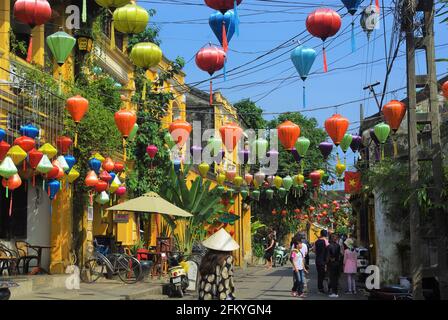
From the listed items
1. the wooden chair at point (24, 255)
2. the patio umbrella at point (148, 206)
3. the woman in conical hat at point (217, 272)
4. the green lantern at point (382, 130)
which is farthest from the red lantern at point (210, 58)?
the wooden chair at point (24, 255)

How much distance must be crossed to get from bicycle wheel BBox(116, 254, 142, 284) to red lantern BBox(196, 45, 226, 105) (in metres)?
8.04

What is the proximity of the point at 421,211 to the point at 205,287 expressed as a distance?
726 centimetres

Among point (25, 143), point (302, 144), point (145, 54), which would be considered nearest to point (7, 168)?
point (25, 143)

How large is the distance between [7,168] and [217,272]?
6.76 meters

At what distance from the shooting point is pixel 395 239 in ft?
60.5

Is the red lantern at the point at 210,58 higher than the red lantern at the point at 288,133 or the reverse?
higher

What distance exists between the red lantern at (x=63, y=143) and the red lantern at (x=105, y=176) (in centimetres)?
151

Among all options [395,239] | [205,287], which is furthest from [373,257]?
[205,287]

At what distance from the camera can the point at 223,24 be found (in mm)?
10750

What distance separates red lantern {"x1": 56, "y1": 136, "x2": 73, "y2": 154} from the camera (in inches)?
616

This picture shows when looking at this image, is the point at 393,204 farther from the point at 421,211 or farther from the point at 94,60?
the point at 94,60

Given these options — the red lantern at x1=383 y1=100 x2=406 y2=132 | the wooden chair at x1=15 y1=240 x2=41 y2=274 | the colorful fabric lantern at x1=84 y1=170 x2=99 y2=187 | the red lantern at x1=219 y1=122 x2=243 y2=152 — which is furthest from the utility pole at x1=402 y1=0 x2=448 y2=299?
the wooden chair at x1=15 y1=240 x2=41 y2=274

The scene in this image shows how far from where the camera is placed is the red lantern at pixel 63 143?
1564 centimetres

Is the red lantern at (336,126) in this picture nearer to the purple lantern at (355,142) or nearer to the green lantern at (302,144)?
the green lantern at (302,144)
